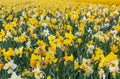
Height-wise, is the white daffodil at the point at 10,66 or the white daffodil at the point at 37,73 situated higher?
the white daffodil at the point at 10,66

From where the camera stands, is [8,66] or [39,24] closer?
[8,66]

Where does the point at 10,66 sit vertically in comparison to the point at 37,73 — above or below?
above

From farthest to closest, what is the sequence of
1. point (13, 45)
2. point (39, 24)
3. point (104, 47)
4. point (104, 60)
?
point (39, 24), point (13, 45), point (104, 47), point (104, 60)

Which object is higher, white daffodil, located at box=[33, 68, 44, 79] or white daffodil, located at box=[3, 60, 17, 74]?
white daffodil, located at box=[3, 60, 17, 74]

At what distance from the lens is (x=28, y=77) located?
114 inches

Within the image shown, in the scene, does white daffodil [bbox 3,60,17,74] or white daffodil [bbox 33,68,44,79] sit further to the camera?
white daffodil [bbox 3,60,17,74]

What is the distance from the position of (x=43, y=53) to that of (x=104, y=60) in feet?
1.98

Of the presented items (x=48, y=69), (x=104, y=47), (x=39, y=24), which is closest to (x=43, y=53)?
(x=48, y=69)

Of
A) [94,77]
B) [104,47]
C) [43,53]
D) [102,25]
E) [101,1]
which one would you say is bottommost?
[94,77]

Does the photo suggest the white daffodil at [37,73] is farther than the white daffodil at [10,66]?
No

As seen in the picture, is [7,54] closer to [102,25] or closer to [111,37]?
[111,37]

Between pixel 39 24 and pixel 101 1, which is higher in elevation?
pixel 101 1

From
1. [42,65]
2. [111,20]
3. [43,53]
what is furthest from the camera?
[111,20]

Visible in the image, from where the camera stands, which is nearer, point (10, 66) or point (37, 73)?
point (37, 73)
